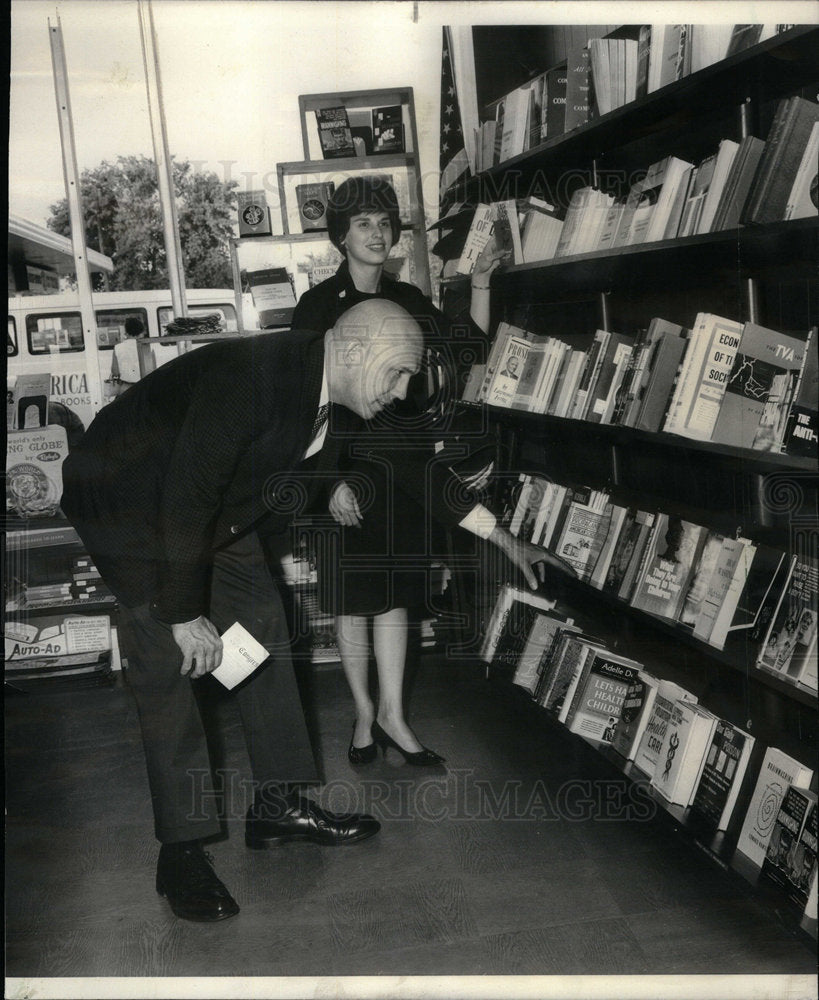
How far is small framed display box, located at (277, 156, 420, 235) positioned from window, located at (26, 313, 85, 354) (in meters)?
0.54

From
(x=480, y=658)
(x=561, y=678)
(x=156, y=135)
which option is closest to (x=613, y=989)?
(x=561, y=678)

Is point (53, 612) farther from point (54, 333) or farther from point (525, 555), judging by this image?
point (525, 555)

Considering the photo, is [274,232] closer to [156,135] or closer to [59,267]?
[156,135]

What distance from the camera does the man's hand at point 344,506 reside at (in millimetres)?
1964

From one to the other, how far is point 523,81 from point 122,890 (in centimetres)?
232

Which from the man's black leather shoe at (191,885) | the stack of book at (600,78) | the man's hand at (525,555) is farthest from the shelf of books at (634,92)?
the man's black leather shoe at (191,885)

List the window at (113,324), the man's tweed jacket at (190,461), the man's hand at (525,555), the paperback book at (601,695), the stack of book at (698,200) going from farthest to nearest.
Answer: the man's hand at (525,555)
the paperback book at (601,695)
the window at (113,324)
the man's tweed jacket at (190,461)
the stack of book at (698,200)

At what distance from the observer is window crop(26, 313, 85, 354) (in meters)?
1.79

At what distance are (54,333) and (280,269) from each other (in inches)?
21.5

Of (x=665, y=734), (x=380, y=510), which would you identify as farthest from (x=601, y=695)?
(x=380, y=510)

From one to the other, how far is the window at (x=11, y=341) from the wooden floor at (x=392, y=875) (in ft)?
2.78

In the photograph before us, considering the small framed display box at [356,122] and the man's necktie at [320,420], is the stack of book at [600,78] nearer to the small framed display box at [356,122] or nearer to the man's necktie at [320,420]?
the small framed display box at [356,122]

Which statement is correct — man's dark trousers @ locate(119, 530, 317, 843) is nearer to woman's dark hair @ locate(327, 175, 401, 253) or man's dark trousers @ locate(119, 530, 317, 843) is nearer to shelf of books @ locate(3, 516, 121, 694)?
shelf of books @ locate(3, 516, 121, 694)

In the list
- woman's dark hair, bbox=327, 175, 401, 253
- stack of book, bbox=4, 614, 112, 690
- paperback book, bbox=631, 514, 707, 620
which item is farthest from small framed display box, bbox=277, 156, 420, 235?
stack of book, bbox=4, 614, 112, 690
